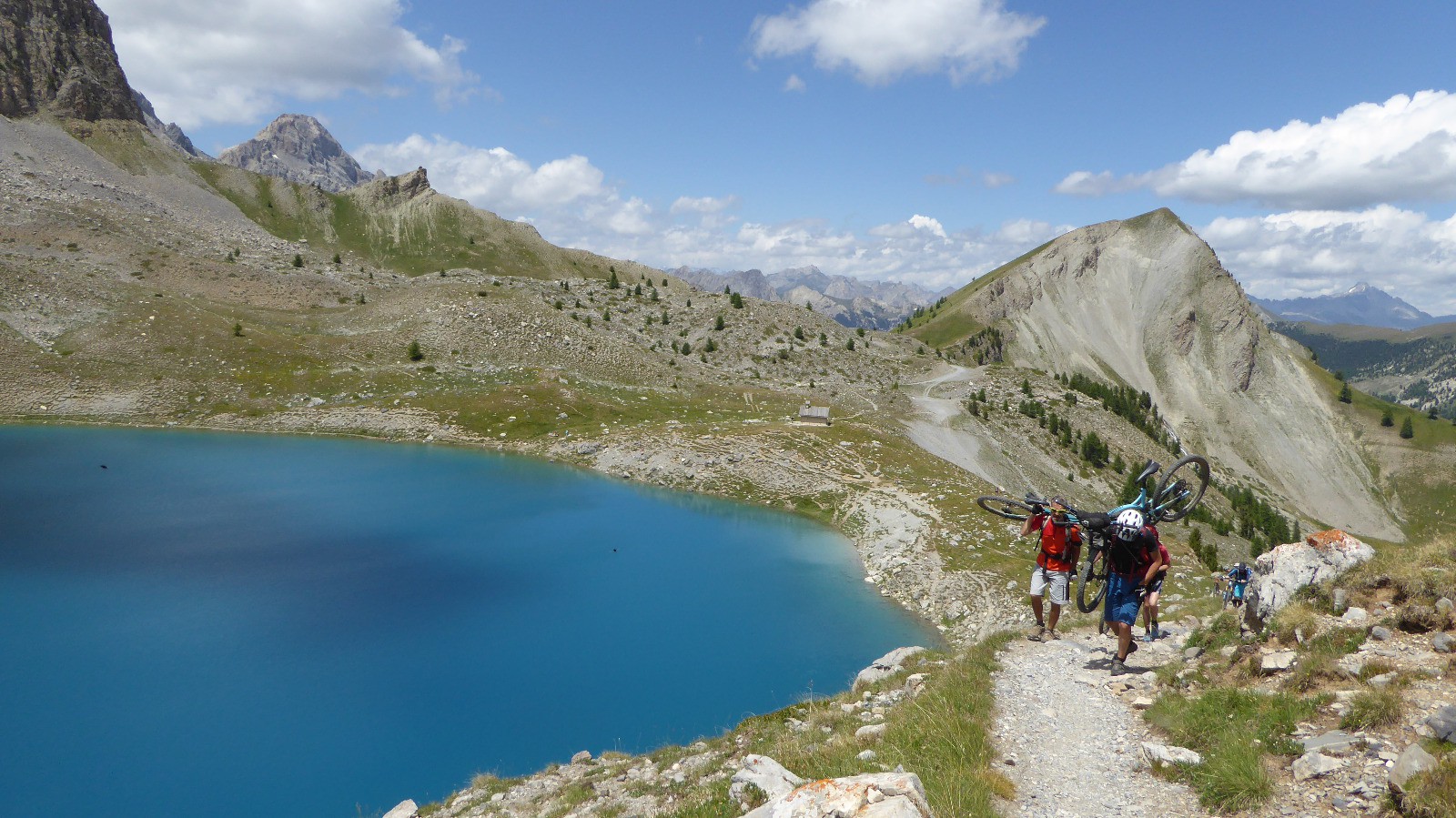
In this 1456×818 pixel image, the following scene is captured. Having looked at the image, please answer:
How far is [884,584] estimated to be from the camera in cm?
3584

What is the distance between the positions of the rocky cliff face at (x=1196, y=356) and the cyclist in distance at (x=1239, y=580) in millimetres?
151935

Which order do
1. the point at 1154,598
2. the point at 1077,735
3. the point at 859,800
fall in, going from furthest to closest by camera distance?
the point at 1154,598 → the point at 1077,735 → the point at 859,800

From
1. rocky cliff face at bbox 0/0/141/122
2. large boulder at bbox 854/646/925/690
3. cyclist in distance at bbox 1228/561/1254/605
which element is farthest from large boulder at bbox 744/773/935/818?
rocky cliff face at bbox 0/0/141/122

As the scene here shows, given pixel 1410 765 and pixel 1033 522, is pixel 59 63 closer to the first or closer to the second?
pixel 1033 522

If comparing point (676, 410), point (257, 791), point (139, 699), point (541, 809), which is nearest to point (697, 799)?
point (541, 809)

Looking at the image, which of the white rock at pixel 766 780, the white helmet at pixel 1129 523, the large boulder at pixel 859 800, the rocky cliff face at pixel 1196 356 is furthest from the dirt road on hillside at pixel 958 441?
the rocky cliff face at pixel 1196 356

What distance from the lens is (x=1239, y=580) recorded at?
49.4 ft

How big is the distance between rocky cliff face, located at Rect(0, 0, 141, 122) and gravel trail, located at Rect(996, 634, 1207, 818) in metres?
173

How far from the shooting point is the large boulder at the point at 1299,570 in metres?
13.6

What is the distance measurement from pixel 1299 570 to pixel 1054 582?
454 cm

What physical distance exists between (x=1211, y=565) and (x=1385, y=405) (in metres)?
211

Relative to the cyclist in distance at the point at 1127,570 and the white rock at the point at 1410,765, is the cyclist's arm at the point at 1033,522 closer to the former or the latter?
the cyclist in distance at the point at 1127,570

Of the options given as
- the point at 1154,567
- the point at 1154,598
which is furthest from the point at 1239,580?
the point at 1154,567

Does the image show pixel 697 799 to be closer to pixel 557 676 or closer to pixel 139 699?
pixel 557 676
